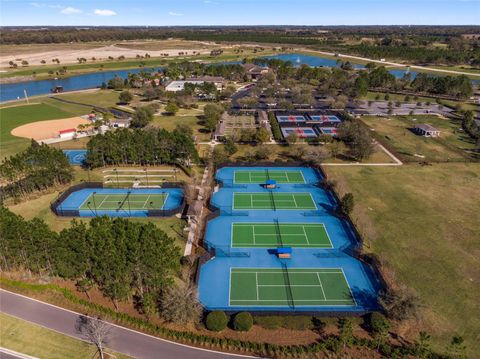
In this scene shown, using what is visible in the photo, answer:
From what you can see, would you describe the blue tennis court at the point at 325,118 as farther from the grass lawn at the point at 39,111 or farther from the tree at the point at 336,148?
the grass lawn at the point at 39,111

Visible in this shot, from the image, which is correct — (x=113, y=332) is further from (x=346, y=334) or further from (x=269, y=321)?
(x=346, y=334)

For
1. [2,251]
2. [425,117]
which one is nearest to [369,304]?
[2,251]

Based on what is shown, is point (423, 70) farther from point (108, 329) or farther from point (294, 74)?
point (108, 329)

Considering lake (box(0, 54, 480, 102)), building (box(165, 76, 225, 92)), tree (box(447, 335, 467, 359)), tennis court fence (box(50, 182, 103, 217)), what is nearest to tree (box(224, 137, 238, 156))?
tennis court fence (box(50, 182, 103, 217))

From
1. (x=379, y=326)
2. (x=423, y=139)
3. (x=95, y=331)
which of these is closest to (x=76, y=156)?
(x=95, y=331)

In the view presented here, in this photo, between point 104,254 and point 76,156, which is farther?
point 76,156

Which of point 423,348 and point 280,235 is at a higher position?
point 423,348

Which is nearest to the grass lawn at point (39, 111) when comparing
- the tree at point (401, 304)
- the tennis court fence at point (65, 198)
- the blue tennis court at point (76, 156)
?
the blue tennis court at point (76, 156)

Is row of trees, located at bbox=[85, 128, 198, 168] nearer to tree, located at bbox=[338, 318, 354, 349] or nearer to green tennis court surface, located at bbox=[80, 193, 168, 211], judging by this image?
green tennis court surface, located at bbox=[80, 193, 168, 211]
